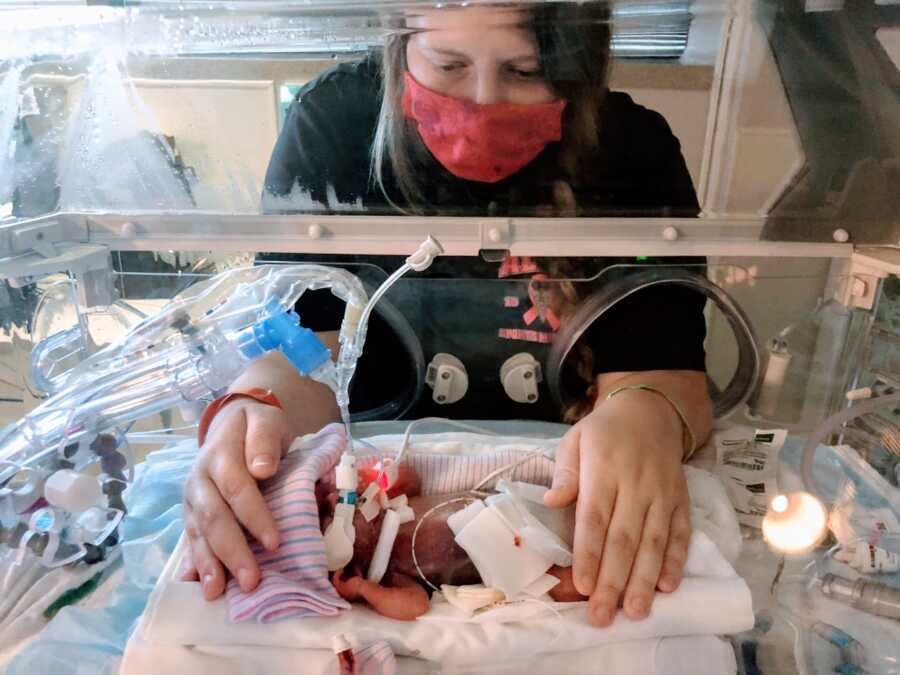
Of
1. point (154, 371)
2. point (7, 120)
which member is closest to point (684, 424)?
point (154, 371)

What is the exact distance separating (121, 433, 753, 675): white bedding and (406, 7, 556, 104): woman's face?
571 millimetres

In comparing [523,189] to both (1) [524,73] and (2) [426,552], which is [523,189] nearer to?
(1) [524,73]

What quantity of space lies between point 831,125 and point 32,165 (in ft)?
→ 3.34

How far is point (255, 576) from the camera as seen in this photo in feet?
2.15

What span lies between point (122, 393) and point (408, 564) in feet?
1.19

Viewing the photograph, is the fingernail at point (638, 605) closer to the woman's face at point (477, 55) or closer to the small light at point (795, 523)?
the small light at point (795, 523)

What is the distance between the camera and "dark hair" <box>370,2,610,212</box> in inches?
33.6

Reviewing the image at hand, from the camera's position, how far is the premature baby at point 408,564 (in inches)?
27.0

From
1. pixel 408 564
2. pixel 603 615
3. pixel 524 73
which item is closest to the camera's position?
pixel 603 615

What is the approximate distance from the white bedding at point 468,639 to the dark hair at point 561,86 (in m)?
0.52

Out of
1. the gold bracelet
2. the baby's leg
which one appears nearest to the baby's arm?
the baby's leg

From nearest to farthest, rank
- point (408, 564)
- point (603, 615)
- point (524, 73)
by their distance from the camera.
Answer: point (603, 615), point (408, 564), point (524, 73)

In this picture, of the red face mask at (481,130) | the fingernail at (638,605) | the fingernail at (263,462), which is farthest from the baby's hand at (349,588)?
the red face mask at (481,130)

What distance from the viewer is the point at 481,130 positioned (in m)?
0.87
